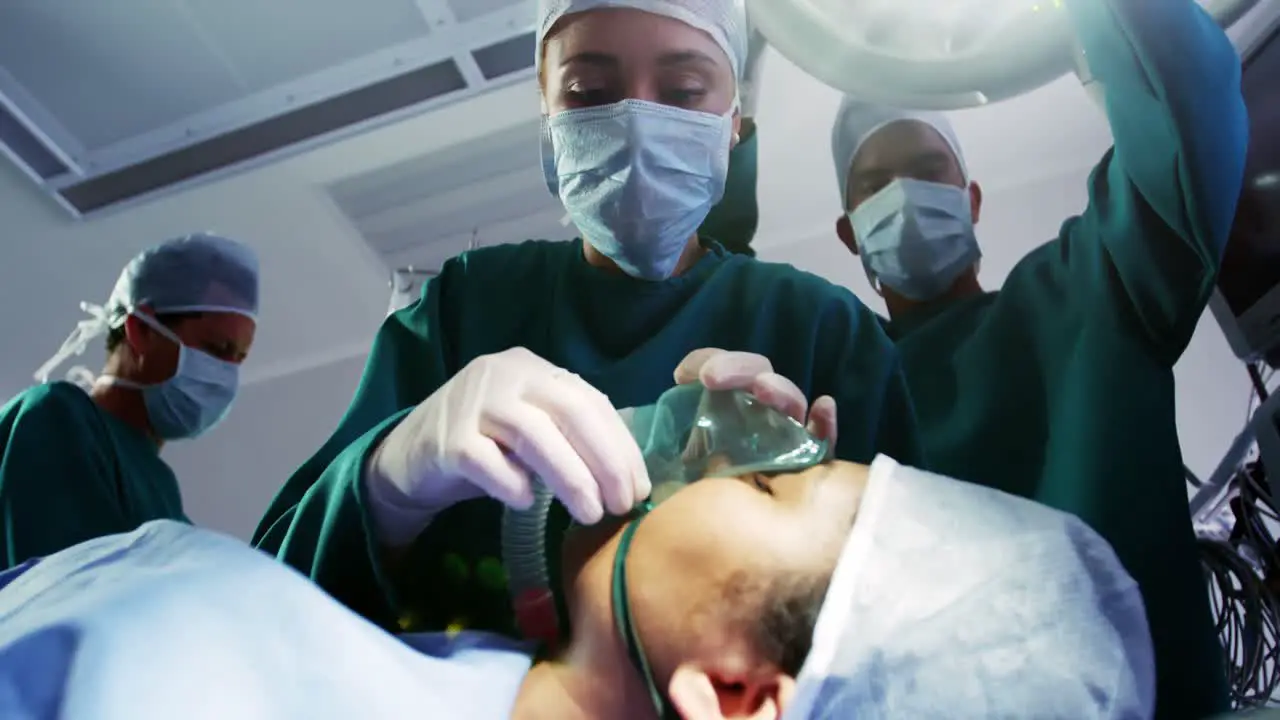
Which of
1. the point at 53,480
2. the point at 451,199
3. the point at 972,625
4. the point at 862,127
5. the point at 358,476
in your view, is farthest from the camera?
the point at 451,199

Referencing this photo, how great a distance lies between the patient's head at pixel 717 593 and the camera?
672 mm

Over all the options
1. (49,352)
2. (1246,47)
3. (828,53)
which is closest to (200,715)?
(828,53)

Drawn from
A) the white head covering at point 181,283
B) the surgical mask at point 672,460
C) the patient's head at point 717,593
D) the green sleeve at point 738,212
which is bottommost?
the patient's head at point 717,593

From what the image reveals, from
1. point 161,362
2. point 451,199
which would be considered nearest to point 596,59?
point 451,199

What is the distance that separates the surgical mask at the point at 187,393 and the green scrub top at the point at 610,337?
3.27 feet

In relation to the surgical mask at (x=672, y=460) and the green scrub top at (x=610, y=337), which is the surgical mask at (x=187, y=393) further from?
the surgical mask at (x=672, y=460)

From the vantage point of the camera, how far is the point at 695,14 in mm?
1024

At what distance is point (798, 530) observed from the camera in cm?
72

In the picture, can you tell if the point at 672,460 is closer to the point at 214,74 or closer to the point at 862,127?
the point at 862,127

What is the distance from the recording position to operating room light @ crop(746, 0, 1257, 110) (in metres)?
1.04

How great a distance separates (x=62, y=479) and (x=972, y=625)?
51.3 inches

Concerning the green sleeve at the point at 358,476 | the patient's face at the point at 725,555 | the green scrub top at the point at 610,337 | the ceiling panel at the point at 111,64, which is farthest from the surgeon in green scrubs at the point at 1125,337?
the ceiling panel at the point at 111,64

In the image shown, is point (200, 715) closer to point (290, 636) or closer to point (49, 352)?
point (290, 636)

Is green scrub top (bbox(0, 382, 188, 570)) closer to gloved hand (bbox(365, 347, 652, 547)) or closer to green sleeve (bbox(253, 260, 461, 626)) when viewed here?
green sleeve (bbox(253, 260, 461, 626))
